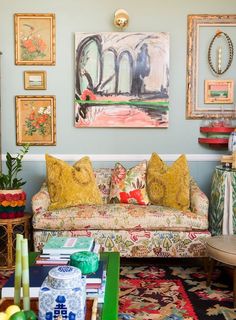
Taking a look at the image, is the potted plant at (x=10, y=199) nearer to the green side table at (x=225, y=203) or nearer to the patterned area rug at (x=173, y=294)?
the patterned area rug at (x=173, y=294)

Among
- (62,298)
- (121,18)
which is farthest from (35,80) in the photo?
(62,298)

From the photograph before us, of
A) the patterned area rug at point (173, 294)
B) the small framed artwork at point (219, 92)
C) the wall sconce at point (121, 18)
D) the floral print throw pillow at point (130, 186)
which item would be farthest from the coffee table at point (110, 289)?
the wall sconce at point (121, 18)

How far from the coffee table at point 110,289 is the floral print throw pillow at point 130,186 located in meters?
1.30

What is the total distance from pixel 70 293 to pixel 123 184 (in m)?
2.46

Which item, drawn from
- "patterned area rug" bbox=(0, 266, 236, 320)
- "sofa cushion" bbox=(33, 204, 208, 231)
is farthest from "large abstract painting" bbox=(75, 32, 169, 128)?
"patterned area rug" bbox=(0, 266, 236, 320)

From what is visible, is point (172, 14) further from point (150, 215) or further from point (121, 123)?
point (150, 215)

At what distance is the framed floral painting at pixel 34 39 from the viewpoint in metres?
4.30

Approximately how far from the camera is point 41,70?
4.35 meters

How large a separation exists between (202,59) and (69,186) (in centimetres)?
189

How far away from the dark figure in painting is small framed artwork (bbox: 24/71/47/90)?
909 mm

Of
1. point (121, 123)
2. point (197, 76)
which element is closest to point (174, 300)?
point (121, 123)

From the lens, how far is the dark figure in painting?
4.31 m

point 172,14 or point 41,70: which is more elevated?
point 172,14

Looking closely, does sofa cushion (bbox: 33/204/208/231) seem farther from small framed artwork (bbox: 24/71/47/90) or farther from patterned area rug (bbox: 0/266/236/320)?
small framed artwork (bbox: 24/71/47/90)
